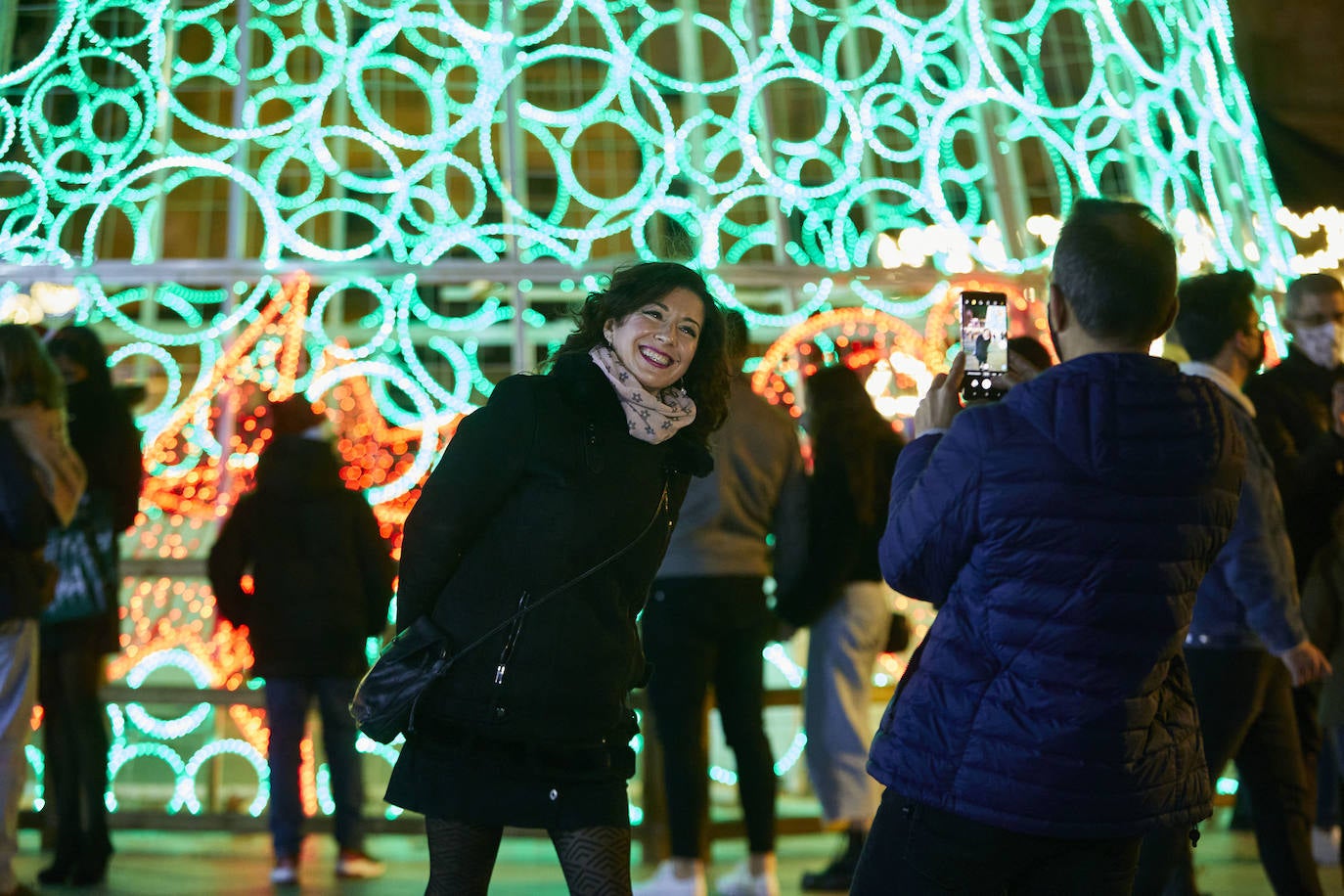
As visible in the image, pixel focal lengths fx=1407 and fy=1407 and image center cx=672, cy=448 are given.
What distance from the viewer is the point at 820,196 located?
22.4 ft

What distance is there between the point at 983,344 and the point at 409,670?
45.4 inches

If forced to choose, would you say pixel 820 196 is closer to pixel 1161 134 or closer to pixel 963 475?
pixel 1161 134

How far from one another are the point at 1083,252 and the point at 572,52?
16.6 ft

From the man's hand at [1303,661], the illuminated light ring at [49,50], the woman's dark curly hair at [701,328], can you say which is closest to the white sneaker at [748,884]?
the man's hand at [1303,661]

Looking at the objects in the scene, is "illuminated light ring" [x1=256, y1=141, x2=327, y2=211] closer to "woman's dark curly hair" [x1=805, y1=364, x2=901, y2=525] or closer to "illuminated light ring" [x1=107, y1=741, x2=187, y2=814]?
"illuminated light ring" [x1=107, y1=741, x2=187, y2=814]

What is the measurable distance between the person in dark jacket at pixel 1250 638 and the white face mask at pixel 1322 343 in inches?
43.0

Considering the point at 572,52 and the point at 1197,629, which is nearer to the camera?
the point at 1197,629

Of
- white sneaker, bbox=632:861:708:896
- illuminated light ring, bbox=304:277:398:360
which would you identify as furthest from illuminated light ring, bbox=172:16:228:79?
white sneaker, bbox=632:861:708:896

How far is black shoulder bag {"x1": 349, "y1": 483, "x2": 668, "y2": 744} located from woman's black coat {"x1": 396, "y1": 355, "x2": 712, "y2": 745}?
0.05ft

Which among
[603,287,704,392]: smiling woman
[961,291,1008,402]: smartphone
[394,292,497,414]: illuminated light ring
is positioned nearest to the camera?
[961,291,1008,402]: smartphone

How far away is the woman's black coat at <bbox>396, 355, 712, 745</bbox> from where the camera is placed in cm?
246

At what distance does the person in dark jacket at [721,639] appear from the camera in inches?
175

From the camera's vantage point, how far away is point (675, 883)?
4.43 metres

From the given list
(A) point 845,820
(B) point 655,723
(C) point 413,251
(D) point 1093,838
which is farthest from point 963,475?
(C) point 413,251
